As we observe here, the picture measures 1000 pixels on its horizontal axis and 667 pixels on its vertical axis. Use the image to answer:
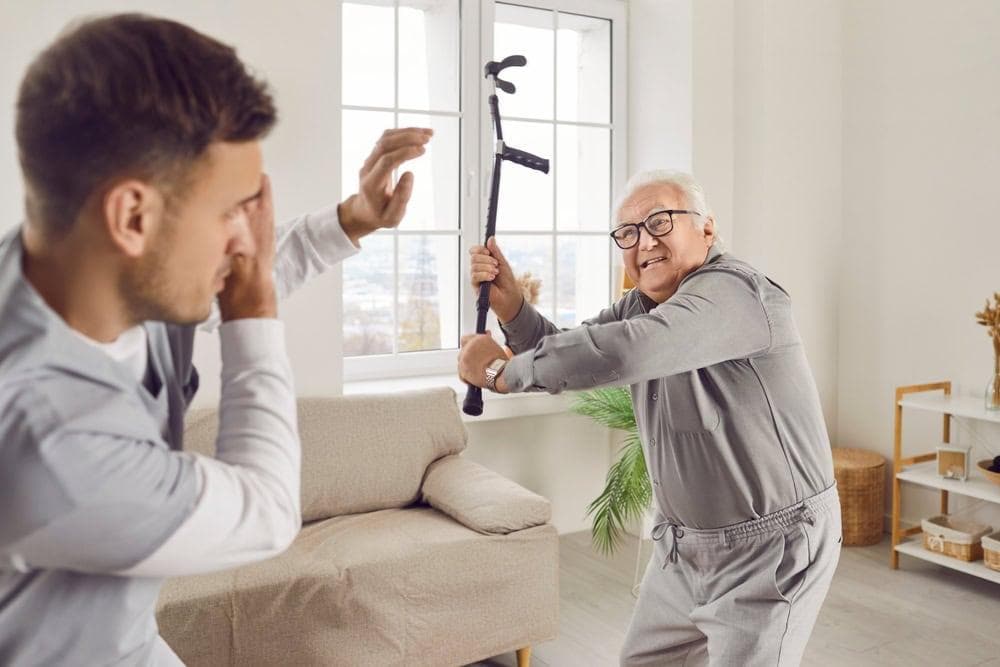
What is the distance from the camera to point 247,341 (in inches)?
35.2

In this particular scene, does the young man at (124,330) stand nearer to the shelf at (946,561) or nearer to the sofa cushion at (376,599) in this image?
the sofa cushion at (376,599)

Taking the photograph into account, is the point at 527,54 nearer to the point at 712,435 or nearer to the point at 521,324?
the point at 521,324

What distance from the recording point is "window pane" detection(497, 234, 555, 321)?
427cm

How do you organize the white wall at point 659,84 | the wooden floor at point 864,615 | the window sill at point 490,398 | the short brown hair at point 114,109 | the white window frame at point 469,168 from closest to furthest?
the short brown hair at point 114,109
the wooden floor at point 864,615
the window sill at point 490,398
the white window frame at point 469,168
the white wall at point 659,84

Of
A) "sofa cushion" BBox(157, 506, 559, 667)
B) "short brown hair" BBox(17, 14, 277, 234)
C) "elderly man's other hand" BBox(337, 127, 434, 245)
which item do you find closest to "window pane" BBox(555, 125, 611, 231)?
"sofa cushion" BBox(157, 506, 559, 667)

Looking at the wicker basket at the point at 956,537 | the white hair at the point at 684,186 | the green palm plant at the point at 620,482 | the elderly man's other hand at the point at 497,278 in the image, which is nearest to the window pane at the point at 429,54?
the green palm plant at the point at 620,482

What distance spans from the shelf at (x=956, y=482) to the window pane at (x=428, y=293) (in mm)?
2036

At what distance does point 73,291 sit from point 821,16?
4.38 metres

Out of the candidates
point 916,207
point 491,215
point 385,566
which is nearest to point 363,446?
point 385,566

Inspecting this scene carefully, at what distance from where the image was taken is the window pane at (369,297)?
3.88 m

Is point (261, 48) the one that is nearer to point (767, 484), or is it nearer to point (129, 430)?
point (767, 484)

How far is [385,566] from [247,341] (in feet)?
6.17

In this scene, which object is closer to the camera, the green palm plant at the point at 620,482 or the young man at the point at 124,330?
the young man at the point at 124,330

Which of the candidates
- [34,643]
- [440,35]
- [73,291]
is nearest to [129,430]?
[73,291]
